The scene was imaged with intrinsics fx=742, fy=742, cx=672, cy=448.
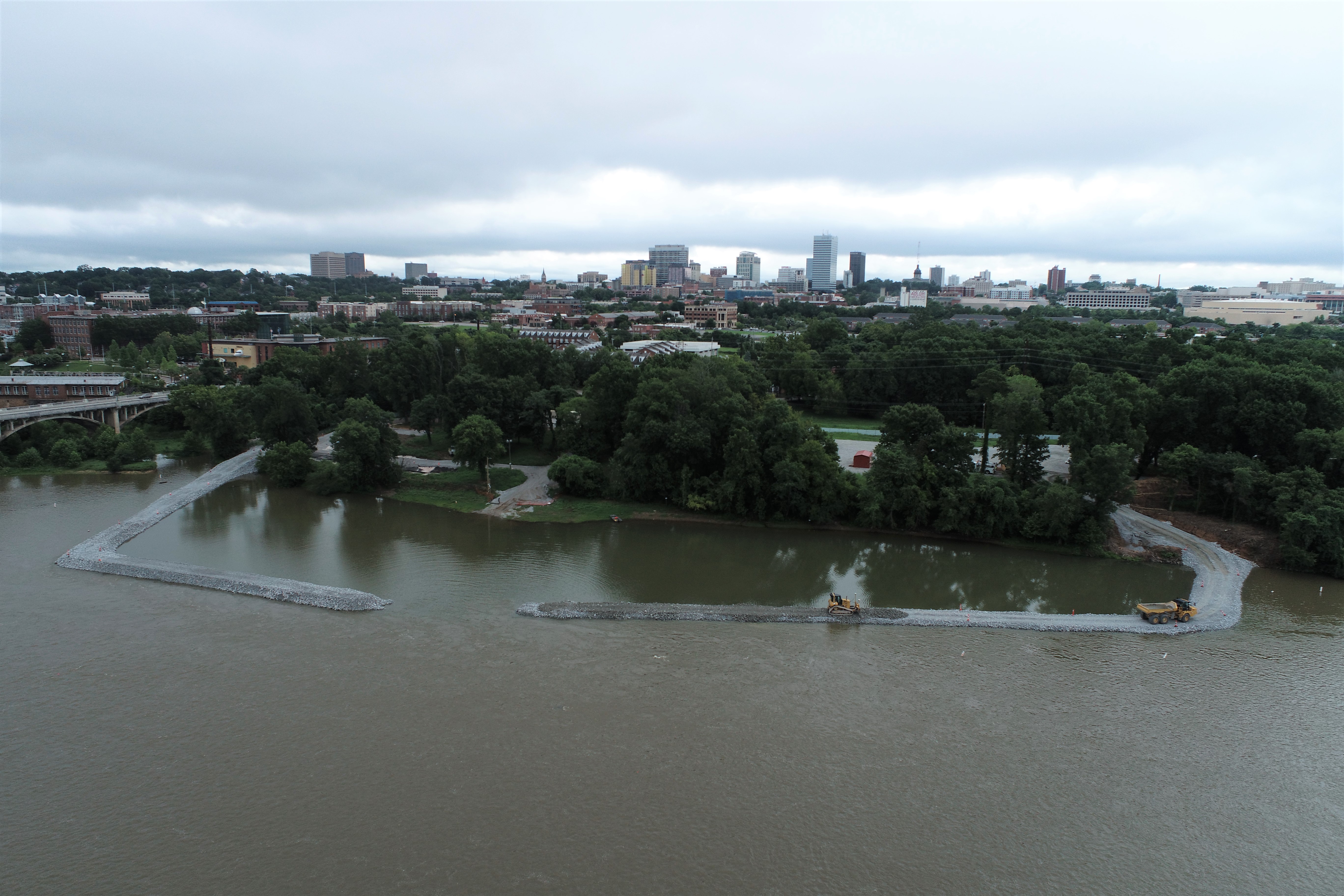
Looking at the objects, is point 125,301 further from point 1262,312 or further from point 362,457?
point 1262,312

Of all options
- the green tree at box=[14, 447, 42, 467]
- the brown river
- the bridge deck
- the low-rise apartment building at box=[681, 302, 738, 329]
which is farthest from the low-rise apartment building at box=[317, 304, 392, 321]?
the brown river

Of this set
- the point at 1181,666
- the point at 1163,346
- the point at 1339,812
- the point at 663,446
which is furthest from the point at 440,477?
the point at 1163,346

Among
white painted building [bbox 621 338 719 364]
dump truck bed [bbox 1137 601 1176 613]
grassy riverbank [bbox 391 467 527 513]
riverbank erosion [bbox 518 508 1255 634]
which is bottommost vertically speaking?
riverbank erosion [bbox 518 508 1255 634]

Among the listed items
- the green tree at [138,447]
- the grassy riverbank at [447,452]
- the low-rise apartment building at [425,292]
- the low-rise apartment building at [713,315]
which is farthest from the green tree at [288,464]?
the low-rise apartment building at [425,292]

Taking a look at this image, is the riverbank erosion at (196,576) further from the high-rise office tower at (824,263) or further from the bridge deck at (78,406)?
the high-rise office tower at (824,263)

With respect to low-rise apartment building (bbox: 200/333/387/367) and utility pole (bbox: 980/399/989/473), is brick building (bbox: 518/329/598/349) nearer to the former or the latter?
low-rise apartment building (bbox: 200/333/387/367)

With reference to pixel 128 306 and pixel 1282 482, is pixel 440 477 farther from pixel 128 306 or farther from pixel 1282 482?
pixel 128 306

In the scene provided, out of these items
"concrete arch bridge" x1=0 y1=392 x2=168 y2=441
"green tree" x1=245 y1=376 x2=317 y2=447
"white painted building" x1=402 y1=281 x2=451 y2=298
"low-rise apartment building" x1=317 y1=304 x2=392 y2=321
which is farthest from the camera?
"white painted building" x1=402 y1=281 x2=451 y2=298
